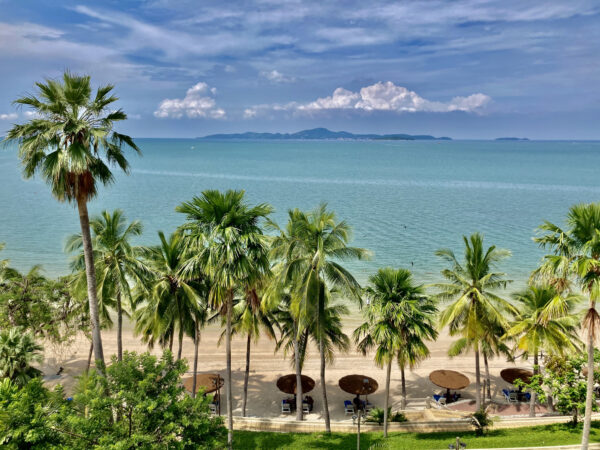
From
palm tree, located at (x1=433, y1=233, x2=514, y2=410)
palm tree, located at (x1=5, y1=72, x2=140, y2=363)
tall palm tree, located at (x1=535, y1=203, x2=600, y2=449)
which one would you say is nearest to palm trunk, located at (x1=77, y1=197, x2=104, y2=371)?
palm tree, located at (x1=5, y1=72, x2=140, y2=363)

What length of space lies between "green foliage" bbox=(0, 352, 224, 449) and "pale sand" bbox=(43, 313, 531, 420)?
11.9 metres

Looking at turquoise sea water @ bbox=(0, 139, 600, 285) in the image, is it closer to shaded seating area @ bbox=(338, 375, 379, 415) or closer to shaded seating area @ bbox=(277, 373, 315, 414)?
shaded seating area @ bbox=(338, 375, 379, 415)

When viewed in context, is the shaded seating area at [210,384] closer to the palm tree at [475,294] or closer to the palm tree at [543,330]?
the palm tree at [475,294]

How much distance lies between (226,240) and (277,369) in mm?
15512

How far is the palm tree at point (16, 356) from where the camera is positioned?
13.0 m

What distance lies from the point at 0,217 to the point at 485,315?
74.1 m

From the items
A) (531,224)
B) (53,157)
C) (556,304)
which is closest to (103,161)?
(53,157)

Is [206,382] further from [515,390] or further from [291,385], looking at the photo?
[515,390]

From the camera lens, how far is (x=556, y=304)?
37.4 feet

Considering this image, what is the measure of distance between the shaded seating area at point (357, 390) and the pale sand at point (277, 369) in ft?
1.81

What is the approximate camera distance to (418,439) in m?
16.0

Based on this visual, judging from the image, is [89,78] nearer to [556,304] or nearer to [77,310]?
[77,310]

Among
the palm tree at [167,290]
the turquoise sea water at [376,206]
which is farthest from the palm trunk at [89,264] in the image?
the turquoise sea water at [376,206]

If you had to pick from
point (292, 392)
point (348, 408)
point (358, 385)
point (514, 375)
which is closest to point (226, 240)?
point (292, 392)
